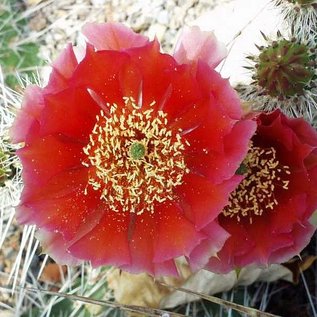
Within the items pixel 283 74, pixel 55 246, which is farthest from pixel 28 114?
pixel 283 74

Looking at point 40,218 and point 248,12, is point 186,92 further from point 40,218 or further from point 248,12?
point 248,12

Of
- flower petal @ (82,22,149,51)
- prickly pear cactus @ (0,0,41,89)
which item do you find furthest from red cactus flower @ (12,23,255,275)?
prickly pear cactus @ (0,0,41,89)

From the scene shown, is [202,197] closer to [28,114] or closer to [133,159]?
[133,159]

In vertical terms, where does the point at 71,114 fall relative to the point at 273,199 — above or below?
above

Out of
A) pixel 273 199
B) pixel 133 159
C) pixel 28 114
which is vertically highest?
pixel 28 114

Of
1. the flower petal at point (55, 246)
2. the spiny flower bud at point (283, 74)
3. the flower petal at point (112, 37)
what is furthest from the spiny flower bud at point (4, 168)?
the spiny flower bud at point (283, 74)

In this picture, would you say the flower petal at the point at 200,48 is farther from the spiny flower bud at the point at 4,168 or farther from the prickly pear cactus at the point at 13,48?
the prickly pear cactus at the point at 13,48

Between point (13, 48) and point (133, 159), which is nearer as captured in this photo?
point (133, 159)

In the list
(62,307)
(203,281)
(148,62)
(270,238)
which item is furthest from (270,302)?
(148,62)
